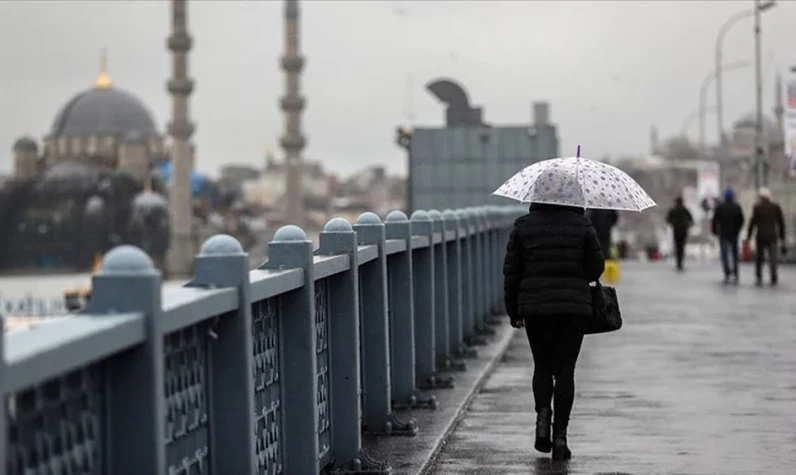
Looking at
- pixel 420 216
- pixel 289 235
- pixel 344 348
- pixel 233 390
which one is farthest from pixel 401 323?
pixel 233 390

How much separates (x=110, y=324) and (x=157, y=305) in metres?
0.39

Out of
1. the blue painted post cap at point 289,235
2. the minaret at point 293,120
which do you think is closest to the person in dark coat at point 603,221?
the blue painted post cap at point 289,235

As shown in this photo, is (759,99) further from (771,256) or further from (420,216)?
(420,216)

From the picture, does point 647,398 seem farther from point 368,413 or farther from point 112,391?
point 112,391

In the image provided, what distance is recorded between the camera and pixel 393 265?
12422 millimetres

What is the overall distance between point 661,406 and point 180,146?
143269 millimetres

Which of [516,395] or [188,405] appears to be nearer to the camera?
[188,405]

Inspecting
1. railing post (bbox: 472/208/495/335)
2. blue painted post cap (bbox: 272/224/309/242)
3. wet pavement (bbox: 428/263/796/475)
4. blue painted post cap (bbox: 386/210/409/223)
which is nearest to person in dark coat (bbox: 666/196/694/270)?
wet pavement (bbox: 428/263/796/475)

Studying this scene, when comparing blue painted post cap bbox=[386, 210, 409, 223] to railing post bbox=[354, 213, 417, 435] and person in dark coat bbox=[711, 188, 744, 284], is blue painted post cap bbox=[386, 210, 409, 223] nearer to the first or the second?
railing post bbox=[354, 213, 417, 435]

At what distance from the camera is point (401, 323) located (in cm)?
1238

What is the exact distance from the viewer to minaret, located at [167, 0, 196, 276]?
6083 inches

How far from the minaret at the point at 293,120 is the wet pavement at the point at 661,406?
144006 millimetres

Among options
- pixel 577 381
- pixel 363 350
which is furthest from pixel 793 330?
pixel 363 350

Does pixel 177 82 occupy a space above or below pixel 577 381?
above
